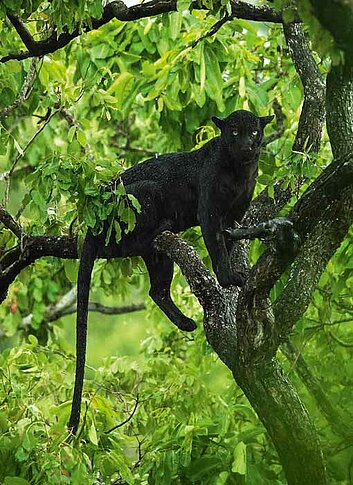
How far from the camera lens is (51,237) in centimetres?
447

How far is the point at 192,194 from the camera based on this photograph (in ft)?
14.8

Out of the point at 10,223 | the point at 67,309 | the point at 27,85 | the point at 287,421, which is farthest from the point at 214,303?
the point at 67,309

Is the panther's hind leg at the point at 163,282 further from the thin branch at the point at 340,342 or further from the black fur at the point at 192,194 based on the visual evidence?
the thin branch at the point at 340,342

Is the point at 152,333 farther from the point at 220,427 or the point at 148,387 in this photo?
the point at 220,427

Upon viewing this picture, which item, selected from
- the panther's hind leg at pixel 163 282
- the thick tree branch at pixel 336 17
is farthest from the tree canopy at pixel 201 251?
the panther's hind leg at pixel 163 282

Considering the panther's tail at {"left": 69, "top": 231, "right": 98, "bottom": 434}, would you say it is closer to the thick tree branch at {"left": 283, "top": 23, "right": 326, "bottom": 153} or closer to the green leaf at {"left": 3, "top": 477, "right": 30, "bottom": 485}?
the green leaf at {"left": 3, "top": 477, "right": 30, "bottom": 485}

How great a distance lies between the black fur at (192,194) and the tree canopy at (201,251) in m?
0.10

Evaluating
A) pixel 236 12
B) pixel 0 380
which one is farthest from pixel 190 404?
pixel 236 12

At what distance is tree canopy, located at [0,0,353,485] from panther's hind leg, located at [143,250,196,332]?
167 mm

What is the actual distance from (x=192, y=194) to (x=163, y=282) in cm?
46

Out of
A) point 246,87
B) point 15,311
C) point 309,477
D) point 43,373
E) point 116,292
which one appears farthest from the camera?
point 15,311

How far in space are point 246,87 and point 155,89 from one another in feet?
2.78

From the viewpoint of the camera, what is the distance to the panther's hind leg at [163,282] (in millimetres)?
4633

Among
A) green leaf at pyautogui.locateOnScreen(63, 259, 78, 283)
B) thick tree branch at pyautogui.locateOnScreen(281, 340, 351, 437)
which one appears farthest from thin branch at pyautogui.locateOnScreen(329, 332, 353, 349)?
green leaf at pyautogui.locateOnScreen(63, 259, 78, 283)
